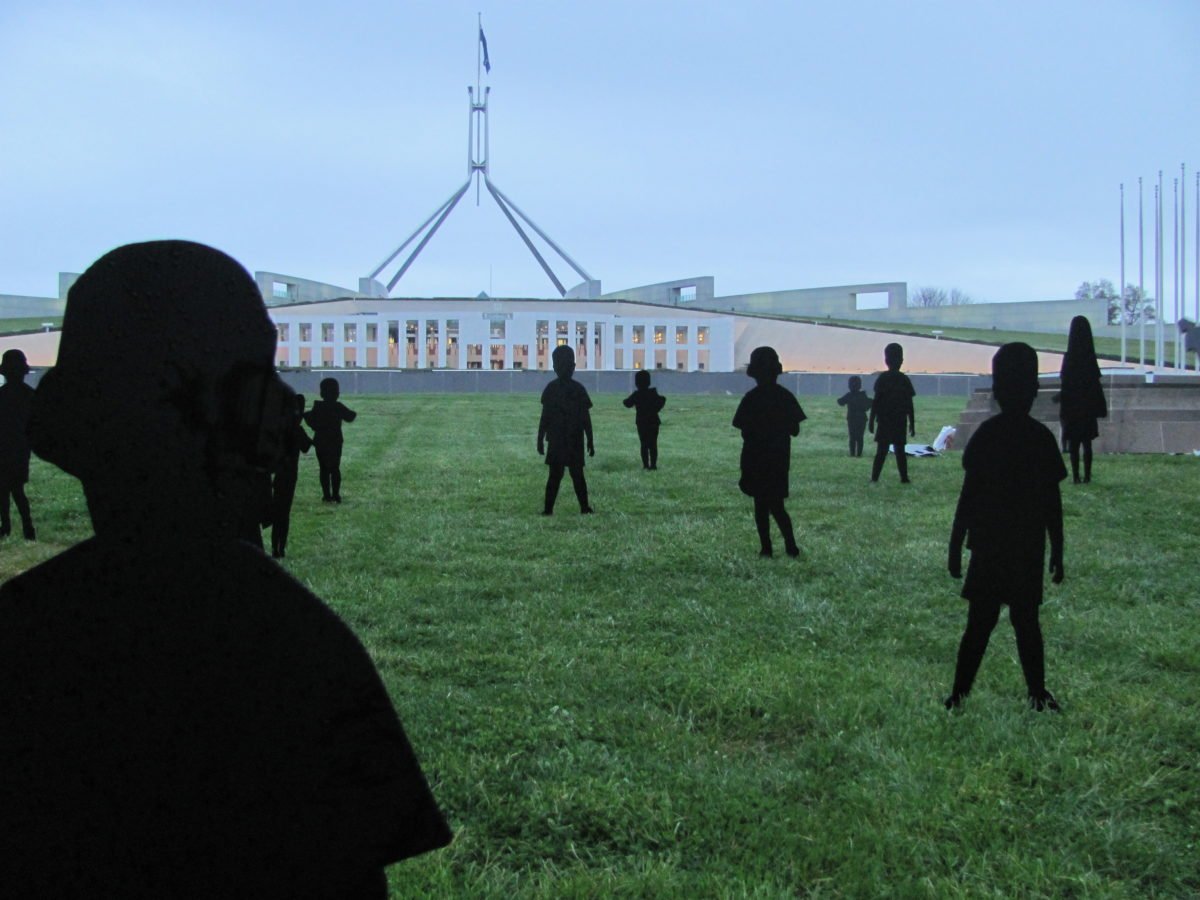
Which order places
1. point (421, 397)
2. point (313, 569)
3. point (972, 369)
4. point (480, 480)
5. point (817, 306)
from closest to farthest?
1. point (313, 569)
2. point (480, 480)
3. point (421, 397)
4. point (972, 369)
5. point (817, 306)

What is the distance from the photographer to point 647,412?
46.4 feet

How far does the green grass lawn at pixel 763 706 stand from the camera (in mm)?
3189

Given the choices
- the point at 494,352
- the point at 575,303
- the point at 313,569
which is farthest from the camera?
the point at 575,303

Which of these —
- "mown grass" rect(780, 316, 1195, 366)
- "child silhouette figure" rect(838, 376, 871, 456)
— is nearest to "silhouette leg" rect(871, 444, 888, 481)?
"child silhouette figure" rect(838, 376, 871, 456)

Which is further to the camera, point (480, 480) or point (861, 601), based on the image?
point (480, 480)

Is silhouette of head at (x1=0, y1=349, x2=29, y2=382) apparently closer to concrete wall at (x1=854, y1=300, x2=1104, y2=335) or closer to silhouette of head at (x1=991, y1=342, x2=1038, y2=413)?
silhouette of head at (x1=991, y1=342, x2=1038, y2=413)

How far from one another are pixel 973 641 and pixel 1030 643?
0.71 ft

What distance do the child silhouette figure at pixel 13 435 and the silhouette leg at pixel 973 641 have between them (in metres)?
4.06

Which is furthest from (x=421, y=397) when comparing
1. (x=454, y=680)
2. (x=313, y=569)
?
(x=454, y=680)

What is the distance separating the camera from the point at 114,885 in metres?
1.09

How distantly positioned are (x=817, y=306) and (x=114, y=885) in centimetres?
7698

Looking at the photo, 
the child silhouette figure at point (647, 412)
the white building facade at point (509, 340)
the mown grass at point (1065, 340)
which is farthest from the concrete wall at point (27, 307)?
the child silhouette figure at point (647, 412)

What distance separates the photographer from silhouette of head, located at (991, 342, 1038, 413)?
329cm

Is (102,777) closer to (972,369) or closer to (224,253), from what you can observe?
(224,253)
